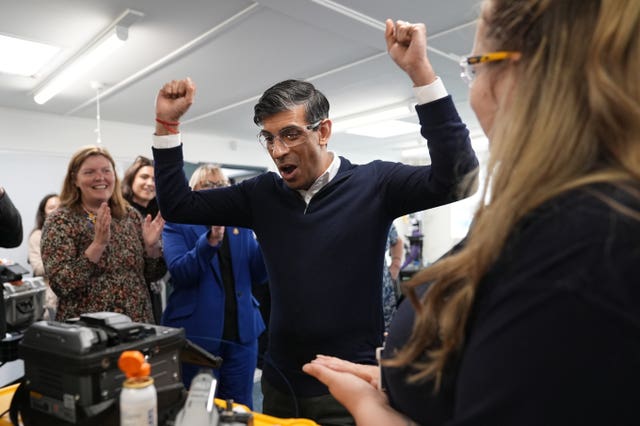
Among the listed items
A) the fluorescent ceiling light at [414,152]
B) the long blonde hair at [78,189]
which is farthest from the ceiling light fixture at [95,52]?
the fluorescent ceiling light at [414,152]

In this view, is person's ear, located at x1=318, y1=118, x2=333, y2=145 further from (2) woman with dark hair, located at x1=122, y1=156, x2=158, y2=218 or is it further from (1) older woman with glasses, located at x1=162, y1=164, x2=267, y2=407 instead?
(2) woman with dark hair, located at x1=122, y1=156, x2=158, y2=218

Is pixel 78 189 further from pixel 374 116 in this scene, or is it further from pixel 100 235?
pixel 374 116

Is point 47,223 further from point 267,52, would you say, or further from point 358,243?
point 267,52

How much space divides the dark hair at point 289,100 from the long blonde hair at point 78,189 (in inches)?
42.3

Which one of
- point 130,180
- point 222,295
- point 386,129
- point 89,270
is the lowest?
point 222,295

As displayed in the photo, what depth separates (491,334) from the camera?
0.46 m

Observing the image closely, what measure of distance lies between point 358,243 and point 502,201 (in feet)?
2.82

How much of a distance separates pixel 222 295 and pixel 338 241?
3.40 ft

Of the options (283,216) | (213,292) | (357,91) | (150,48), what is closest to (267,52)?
(150,48)

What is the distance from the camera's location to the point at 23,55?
357 centimetres

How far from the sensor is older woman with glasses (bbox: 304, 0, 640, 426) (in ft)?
1.34

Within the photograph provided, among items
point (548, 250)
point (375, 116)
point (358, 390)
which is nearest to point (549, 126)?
point (548, 250)

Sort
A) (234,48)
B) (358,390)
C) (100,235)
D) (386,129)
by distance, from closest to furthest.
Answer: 1. (358,390)
2. (100,235)
3. (234,48)
4. (386,129)

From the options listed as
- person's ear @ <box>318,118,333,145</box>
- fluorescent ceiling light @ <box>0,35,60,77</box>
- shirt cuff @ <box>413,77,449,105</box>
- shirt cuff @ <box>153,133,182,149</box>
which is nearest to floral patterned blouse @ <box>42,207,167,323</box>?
shirt cuff @ <box>153,133,182,149</box>
